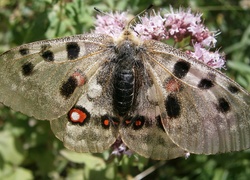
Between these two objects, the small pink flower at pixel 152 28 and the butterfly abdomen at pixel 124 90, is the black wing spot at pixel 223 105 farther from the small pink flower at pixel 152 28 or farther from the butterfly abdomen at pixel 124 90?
the small pink flower at pixel 152 28

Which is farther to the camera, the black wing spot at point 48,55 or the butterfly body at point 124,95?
the black wing spot at point 48,55

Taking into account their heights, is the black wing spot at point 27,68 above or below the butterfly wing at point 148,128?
above

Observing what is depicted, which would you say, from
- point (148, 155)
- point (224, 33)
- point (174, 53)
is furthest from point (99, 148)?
point (224, 33)

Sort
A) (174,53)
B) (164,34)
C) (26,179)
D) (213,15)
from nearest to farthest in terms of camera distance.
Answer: (174,53) < (164,34) < (26,179) < (213,15)

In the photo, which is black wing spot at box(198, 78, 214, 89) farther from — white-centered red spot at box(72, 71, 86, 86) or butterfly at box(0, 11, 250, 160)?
white-centered red spot at box(72, 71, 86, 86)

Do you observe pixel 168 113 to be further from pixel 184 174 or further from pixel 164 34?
pixel 184 174

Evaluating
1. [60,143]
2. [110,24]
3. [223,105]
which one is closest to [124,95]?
[223,105]

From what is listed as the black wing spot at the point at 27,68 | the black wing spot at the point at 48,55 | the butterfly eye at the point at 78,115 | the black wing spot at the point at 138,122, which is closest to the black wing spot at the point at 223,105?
the black wing spot at the point at 138,122
